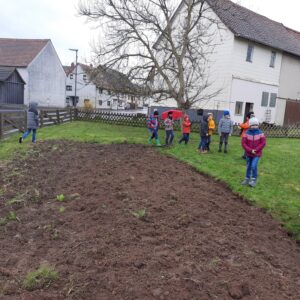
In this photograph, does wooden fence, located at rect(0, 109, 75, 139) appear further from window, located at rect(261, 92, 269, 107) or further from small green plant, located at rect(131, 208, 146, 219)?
window, located at rect(261, 92, 269, 107)

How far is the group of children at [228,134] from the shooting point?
8.47 meters

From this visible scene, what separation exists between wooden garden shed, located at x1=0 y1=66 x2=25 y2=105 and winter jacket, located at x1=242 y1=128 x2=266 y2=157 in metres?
28.7

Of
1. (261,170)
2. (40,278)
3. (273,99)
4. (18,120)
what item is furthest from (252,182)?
(273,99)

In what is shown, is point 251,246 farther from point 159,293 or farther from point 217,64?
point 217,64

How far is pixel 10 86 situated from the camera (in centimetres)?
3338

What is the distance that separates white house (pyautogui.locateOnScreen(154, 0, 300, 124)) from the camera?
25125mm

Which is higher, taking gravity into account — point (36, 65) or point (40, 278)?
point (36, 65)

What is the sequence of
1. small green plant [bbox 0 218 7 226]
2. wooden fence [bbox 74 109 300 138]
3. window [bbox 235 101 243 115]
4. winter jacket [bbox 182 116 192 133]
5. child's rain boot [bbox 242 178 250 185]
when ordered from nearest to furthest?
small green plant [bbox 0 218 7 226] → child's rain boot [bbox 242 178 250 185] → winter jacket [bbox 182 116 192 133] → wooden fence [bbox 74 109 300 138] → window [bbox 235 101 243 115]

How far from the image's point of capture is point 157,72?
754 inches

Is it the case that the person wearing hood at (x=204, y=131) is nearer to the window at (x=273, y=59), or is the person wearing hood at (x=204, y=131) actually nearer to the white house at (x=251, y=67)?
the white house at (x=251, y=67)

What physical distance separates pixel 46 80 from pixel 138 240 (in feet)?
141

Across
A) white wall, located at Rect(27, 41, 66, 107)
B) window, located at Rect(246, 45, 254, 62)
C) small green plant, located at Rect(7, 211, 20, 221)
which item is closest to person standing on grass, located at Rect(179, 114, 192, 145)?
small green plant, located at Rect(7, 211, 20, 221)

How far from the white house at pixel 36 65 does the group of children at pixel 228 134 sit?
30219mm

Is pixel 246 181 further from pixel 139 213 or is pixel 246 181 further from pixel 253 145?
pixel 139 213
